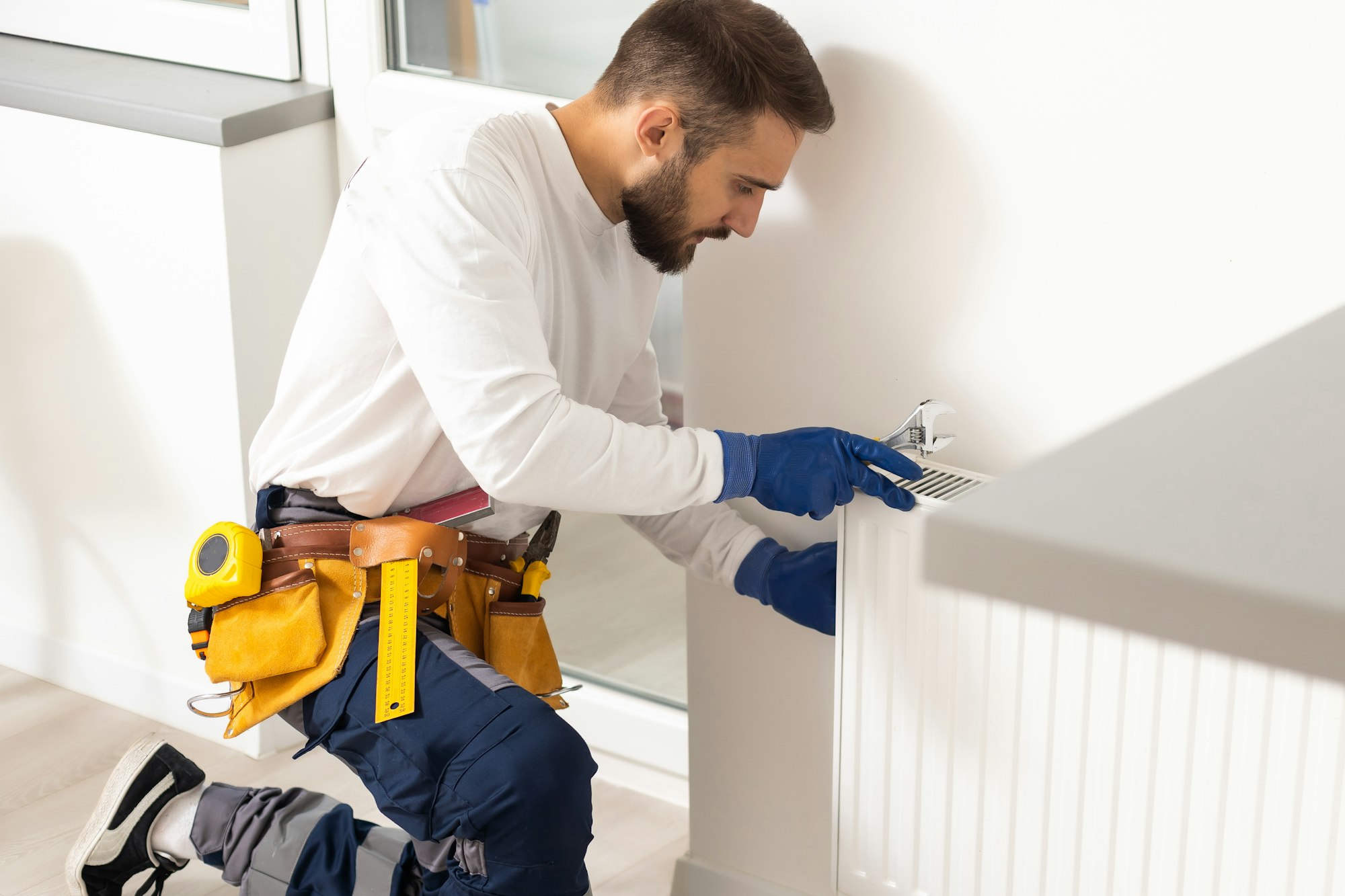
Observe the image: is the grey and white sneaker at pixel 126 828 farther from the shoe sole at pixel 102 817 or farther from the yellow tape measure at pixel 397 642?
the yellow tape measure at pixel 397 642

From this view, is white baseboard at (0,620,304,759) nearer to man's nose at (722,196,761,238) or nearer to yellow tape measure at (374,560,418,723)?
yellow tape measure at (374,560,418,723)

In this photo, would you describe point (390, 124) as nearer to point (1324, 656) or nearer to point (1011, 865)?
point (1011, 865)

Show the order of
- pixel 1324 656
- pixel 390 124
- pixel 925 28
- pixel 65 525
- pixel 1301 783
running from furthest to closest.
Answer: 1. pixel 65 525
2. pixel 390 124
3. pixel 925 28
4. pixel 1301 783
5. pixel 1324 656

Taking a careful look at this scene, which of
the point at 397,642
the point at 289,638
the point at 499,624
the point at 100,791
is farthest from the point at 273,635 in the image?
the point at 100,791

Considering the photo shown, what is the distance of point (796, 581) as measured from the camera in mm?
1513

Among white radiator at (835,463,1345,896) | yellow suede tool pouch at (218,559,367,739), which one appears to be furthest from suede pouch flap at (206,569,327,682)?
white radiator at (835,463,1345,896)

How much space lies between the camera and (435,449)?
1.48m

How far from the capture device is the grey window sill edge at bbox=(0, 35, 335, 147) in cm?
194

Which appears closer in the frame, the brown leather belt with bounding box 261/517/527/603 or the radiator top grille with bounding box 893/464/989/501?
the radiator top grille with bounding box 893/464/989/501

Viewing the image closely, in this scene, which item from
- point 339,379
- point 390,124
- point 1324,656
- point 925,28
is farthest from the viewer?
point 390,124

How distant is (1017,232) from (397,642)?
2.58 ft

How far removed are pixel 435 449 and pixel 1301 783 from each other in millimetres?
934

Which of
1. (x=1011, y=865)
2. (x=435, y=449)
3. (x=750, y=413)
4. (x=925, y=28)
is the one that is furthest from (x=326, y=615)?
(x=925, y=28)

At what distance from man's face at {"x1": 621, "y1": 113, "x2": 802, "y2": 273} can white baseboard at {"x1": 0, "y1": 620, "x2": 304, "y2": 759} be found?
1.20 metres
